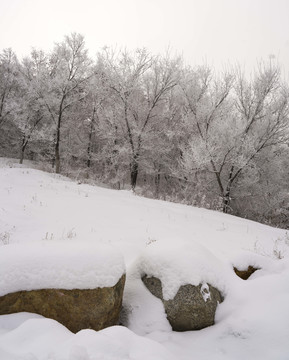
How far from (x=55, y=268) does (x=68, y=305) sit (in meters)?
0.45

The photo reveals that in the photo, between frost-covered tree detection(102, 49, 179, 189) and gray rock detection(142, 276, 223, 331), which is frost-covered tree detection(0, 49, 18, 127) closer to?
frost-covered tree detection(102, 49, 179, 189)

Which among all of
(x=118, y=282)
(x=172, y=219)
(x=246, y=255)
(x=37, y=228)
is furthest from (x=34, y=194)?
(x=246, y=255)

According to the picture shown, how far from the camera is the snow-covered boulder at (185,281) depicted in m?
3.07

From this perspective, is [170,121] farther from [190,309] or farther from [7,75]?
[190,309]

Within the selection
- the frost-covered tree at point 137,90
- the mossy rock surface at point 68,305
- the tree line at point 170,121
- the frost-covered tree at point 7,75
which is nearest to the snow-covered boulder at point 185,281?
the mossy rock surface at point 68,305

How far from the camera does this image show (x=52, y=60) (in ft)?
76.0

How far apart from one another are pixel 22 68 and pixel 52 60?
3.23 m

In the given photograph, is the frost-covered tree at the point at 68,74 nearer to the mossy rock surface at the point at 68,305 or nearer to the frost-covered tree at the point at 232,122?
the frost-covered tree at the point at 232,122

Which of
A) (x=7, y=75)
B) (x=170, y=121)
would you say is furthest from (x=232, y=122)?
(x=7, y=75)

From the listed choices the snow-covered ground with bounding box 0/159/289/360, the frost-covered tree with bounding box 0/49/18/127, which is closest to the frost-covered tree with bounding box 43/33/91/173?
the frost-covered tree with bounding box 0/49/18/127

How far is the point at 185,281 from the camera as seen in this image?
10.4 ft

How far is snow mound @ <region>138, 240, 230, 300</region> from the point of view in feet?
10.5

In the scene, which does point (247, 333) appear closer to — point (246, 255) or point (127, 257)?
point (246, 255)

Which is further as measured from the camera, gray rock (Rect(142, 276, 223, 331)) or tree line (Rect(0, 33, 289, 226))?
tree line (Rect(0, 33, 289, 226))
